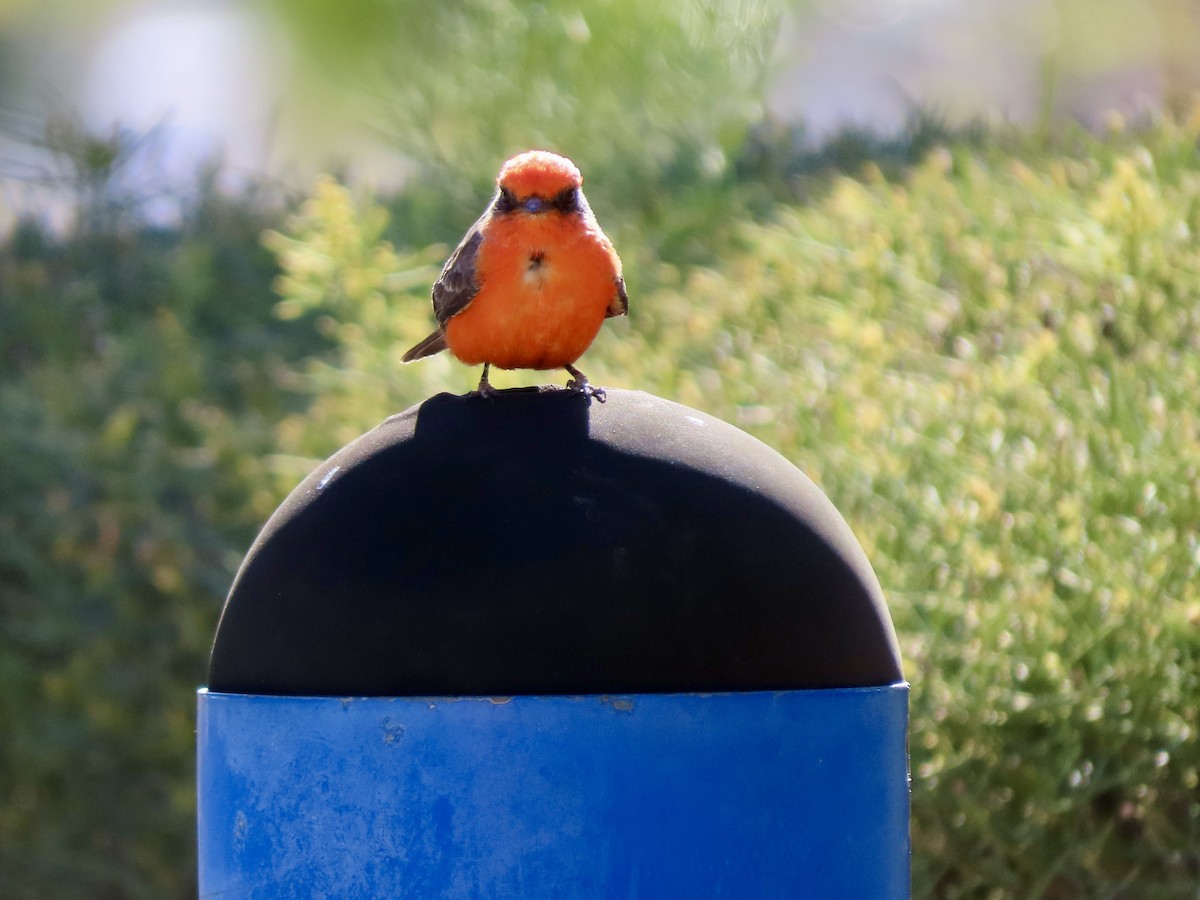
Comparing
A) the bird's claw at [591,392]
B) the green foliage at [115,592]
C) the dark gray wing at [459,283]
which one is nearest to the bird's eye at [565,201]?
the dark gray wing at [459,283]

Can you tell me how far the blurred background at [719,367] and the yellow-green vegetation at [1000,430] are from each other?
0.04ft

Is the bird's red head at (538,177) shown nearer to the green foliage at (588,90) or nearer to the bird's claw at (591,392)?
the bird's claw at (591,392)

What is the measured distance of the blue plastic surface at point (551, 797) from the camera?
87.3 inches

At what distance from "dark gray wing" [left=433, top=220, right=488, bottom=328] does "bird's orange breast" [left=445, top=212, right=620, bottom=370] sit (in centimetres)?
2

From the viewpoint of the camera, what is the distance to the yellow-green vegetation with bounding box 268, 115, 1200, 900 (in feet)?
12.5

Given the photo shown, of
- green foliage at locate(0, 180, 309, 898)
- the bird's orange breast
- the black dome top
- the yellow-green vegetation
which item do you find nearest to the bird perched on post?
the bird's orange breast

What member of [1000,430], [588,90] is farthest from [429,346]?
[588,90]

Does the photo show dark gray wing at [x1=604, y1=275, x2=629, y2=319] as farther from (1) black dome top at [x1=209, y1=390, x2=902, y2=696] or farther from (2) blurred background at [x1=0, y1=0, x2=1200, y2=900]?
(2) blurred background at [x1=0, y1=0, x2=1200, y2=900]

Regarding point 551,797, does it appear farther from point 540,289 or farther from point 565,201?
point 565,201

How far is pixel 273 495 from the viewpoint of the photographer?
6.45m

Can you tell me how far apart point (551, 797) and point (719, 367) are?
3.40 metres

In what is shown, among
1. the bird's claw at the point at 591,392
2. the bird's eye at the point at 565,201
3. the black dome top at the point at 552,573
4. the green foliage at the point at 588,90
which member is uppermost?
the green foliage at the point at 588,90

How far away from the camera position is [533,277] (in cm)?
297

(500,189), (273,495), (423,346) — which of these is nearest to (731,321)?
(273,495)
